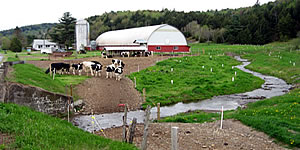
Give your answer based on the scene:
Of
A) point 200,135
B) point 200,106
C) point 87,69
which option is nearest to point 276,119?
point 200,135

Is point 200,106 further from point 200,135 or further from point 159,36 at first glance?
point 159,36

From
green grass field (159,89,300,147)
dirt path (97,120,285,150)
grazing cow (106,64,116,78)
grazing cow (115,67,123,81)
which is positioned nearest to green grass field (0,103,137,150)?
dirt path (97,120,285,150)

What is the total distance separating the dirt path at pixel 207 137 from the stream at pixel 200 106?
1550 mm

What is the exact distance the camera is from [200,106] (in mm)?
17609

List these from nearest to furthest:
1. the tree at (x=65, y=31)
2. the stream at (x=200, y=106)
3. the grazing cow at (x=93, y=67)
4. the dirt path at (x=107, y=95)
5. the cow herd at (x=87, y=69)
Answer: the stream at (x=200, y=106) < the dirt path at (x=107, y=95) < the cow herd at (x=87, y=69) < the grazing cow at (x=93, y=67) < the tree at (x=65, y=31)

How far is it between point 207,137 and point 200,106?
768 centimetres

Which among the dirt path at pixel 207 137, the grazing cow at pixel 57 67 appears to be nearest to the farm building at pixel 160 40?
the grazing cow at pixel 57 67

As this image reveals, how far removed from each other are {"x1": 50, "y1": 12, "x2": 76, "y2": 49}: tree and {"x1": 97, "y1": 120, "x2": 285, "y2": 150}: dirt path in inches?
2355

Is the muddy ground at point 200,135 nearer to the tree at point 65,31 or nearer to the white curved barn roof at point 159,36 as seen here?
the white curved barn roof at point 159,36

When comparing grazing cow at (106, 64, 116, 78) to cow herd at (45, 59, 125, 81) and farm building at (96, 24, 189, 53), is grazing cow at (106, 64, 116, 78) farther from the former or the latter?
farm building at (96, 24, 189, 53)

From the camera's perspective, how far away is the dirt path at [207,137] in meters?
9.13

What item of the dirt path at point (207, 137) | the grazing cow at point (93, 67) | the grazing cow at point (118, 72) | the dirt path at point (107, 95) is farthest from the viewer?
the grazing cow at point (93, 67)

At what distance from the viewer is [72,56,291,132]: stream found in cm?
1311

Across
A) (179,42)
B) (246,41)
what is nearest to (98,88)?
(179,42)
